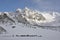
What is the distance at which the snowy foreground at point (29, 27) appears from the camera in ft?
63.5

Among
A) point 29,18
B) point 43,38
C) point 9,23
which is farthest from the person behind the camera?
point 29,18

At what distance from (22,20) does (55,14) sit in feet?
14.1

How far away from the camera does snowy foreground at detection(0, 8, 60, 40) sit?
19.3 metres

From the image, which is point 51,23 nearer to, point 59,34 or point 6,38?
point 59,34

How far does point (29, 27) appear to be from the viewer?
2020cm

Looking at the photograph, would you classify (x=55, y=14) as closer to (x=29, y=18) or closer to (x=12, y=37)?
(x=29, y=18)

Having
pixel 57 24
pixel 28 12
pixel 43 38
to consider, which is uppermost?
pixel 28 12

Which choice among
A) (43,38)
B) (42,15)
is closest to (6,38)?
(43,38)

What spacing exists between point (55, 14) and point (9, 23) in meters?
5.85

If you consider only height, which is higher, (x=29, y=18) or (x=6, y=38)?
(x=29, y=18)

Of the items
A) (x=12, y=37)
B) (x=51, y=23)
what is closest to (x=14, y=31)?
(x=12, y=37)

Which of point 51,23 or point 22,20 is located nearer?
point 51,23

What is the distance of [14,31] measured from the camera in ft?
65.9

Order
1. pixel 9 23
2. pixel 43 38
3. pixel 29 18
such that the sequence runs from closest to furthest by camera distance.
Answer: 1. pixel 43 38
2. pixel 9 23
3. pixel 29 18
